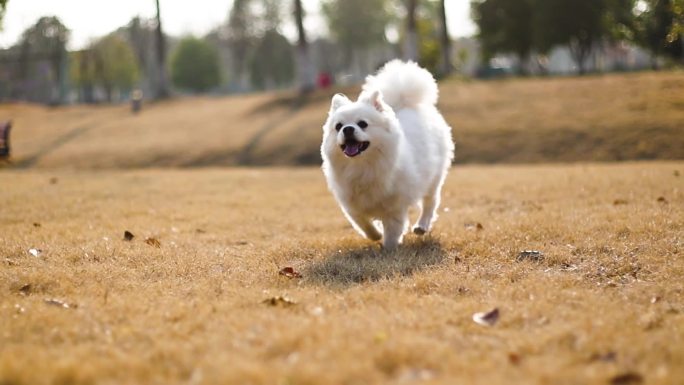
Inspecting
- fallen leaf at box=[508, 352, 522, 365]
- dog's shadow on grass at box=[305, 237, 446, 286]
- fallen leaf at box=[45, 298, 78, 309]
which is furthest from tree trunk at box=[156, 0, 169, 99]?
fallen leaf at box=[508, 352, 522, 365]

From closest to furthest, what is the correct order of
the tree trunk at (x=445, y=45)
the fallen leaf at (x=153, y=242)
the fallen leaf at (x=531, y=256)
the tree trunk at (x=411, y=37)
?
the fallen leaf at (x=531, y=256) → the fallen leaf at (x=153, y=242) → the tree trunk at (x=411, y=37) → the tree trunk at (x=445, y=45)

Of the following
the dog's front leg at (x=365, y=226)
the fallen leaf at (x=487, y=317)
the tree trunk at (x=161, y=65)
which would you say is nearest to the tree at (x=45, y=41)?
the tree trunk at (x=161, y=65)

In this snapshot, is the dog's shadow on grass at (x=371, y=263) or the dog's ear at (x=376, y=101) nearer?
the dog's shadow on grass at (x=371, y=263)

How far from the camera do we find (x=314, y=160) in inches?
794

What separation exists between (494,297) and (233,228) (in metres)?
3.95

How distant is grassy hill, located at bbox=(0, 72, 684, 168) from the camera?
18844mm

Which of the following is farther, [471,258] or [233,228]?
[233,228]

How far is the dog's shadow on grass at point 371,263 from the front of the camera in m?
4.90

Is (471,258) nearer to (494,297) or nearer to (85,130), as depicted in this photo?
(494,297)

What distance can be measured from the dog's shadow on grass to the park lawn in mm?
29

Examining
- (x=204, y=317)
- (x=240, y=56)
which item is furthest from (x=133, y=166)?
(x=240, y=56)

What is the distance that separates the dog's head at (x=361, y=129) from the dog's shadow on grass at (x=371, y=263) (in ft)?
2.92

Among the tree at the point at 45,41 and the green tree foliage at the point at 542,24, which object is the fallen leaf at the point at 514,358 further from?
the tree at the point at 45,41

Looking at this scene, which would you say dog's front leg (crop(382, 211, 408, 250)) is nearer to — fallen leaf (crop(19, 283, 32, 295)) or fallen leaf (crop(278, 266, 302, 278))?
fallen leaf (crop(278, 266, 302, 278))
